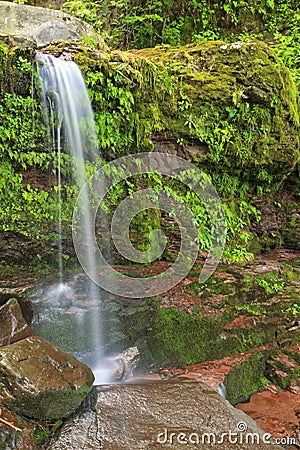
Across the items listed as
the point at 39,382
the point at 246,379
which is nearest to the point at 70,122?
the point at 39,382

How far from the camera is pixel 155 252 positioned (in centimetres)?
572

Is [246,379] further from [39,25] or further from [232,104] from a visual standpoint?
[39,25]

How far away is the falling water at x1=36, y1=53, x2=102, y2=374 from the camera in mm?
4750

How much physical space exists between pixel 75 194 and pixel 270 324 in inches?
119

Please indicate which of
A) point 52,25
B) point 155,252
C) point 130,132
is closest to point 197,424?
point 155,252

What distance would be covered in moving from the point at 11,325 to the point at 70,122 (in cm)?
290

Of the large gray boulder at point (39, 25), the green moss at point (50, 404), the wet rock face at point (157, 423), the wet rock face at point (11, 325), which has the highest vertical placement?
the large gray boulder at point (39, 25)

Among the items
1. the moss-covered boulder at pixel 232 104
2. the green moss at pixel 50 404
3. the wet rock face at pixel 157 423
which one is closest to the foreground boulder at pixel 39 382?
the green moss at pixel 50 404

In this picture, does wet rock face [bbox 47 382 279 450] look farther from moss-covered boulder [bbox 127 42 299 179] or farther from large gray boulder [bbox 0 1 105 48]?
large gray boulder [bbox 0 1 105 48]

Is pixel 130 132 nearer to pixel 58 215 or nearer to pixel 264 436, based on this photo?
pixel 58 215

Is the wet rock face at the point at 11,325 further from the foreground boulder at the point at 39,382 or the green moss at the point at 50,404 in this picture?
the green moss at the point at 50,404

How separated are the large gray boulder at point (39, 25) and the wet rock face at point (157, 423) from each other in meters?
5.86

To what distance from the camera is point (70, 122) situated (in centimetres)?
489

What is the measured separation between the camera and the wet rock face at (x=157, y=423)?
2.34m
